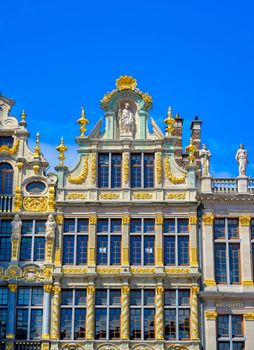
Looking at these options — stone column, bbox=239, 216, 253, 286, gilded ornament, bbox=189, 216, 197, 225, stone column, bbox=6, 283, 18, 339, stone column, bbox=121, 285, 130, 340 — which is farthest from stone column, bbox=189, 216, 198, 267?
stone column, bbox=6, 283, 18, 339

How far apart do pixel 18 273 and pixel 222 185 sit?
31.2 feet

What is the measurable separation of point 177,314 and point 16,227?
764cm

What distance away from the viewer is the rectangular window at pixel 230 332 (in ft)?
105

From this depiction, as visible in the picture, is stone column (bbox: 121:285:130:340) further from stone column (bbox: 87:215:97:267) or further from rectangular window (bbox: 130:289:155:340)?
stone column (bbox: 87:215:97:267)

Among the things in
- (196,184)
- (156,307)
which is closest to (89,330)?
(156,307)

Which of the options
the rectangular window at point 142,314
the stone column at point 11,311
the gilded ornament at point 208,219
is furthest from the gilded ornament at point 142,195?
the stone column at point 11,311

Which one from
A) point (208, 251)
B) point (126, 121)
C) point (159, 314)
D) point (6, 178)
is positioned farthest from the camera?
point (126, 121)

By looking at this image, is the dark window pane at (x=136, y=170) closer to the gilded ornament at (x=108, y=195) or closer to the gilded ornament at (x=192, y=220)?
the gilded ornament at (x=108, y=195)

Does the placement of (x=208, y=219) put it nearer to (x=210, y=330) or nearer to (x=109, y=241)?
(x=109, y=241)

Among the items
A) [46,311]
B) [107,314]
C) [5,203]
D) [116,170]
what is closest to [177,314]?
[107,314]

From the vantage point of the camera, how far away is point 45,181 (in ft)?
112

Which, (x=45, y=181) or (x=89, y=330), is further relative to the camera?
(x=45, y=181)

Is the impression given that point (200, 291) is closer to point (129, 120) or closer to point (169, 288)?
point (169, 288)

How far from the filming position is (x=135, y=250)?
33125mm
